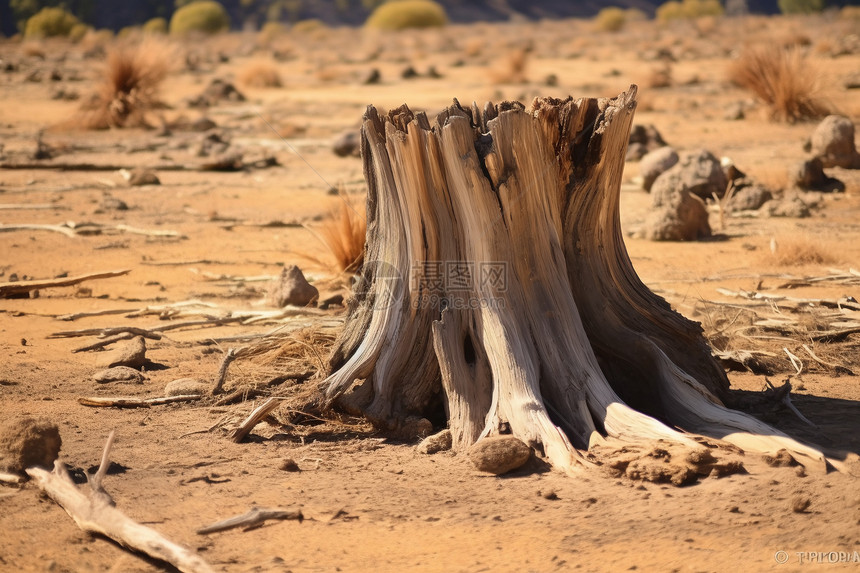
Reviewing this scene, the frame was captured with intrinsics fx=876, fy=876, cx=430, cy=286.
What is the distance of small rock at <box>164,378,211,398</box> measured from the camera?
4309mm

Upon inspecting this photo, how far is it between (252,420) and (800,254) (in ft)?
16.3

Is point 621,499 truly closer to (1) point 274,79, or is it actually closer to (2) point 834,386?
(2) point 834,386

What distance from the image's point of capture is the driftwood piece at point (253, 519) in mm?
2896

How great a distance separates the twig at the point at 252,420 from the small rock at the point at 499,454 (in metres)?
0.95

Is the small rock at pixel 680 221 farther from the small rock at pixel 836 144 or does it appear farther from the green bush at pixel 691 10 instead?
the green bush at pixel 691 10

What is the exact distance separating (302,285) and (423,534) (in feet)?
10.3

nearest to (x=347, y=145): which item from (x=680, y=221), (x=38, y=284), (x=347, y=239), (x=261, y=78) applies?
(x=680, y=221)

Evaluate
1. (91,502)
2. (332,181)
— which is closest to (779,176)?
(332,181)

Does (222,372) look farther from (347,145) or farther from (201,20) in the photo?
(201,20)

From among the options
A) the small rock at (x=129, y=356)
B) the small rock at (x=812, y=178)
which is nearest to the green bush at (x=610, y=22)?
the small rock at (x=812, y=178)

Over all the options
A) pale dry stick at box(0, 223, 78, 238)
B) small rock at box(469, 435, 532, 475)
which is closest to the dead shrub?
pale dry stick at box(0, 223, 78, 238)

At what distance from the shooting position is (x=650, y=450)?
10.6 feet

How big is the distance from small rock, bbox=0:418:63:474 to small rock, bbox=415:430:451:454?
1.44 meters

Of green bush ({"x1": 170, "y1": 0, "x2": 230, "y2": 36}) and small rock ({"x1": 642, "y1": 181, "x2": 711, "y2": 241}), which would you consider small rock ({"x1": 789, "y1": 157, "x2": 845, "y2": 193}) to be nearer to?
small rock ({"x1": 642, "y1": 181, "x2": 711, "y2": 241})
